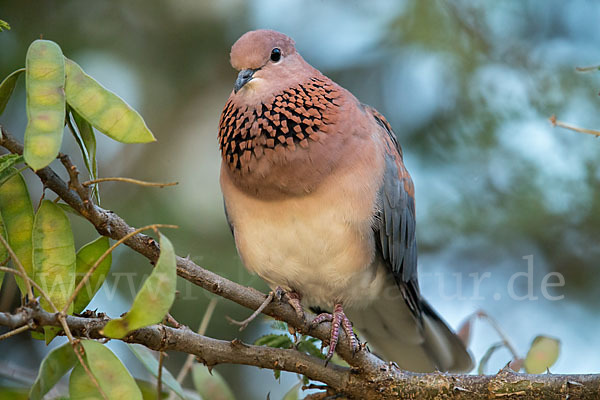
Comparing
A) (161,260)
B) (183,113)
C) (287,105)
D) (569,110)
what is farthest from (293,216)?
(569,110)

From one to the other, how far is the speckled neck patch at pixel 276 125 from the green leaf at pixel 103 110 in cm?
100

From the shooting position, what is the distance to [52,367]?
152 cm

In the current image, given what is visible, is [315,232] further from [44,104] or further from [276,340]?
[44,104]

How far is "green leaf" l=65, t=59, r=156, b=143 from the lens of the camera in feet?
4.37

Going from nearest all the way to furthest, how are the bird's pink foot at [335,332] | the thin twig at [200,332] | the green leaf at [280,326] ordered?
the bird's pink foot at [335,332], the thin twig at [200,332], the green leaf at [280,326]

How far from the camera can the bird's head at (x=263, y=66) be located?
246cm

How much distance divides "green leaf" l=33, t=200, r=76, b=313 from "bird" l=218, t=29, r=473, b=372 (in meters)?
0.93

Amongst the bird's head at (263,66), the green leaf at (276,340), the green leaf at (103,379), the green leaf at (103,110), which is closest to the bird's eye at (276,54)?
the bird's head at (263,66)

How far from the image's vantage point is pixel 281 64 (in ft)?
8.45

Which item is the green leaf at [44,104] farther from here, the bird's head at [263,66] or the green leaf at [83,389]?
the bird's head at [263,66]

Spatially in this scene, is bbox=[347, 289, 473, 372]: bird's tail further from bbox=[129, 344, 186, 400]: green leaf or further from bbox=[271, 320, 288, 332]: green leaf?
bbox=[129, 344, 186, 400]: green leaf

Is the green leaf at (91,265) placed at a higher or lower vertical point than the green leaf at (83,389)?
higher

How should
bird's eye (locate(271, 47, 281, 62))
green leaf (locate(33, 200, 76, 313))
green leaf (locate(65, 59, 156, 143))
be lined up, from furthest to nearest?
1. bird's eye (locate(271, 47, 281, 62))
2. green leaf (locate(33, 200, 76, 313))
3. green leaf (locate(65, 59, 156, 143))

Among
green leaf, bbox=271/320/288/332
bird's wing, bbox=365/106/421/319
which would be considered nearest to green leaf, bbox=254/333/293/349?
green leaf, bbox=271/320/288/332
